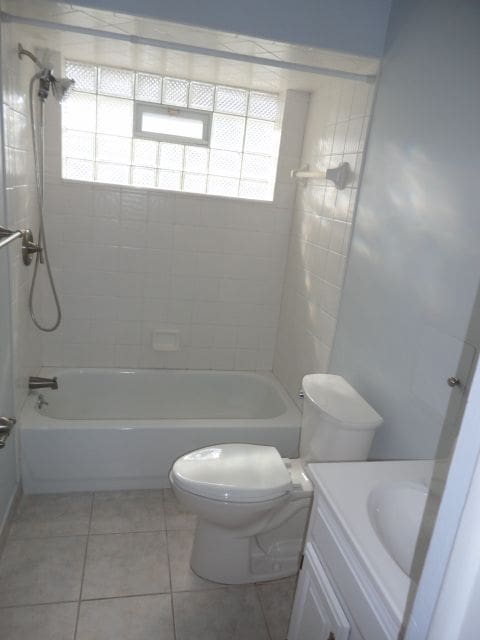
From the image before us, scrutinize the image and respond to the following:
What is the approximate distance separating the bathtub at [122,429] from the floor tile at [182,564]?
36 centimetres

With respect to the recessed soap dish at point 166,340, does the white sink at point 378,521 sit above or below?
above

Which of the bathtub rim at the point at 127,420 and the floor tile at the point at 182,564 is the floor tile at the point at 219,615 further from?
the bathtub rim at the point at 127,420

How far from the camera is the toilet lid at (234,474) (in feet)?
5.41

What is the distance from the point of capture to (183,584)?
1.87 meters

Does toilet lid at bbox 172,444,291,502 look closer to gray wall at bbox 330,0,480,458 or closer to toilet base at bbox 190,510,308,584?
toilet base at bbox 190,510,308,584

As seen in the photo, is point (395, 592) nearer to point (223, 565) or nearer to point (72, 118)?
point (223, 565)

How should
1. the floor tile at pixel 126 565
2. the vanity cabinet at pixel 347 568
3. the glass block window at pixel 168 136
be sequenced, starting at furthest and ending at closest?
the glass block window at pixel 168 136 < the floor tile at pixel 126 565 < the vanity cabinet at pixel 347 568

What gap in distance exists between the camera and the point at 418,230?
5.45 feet

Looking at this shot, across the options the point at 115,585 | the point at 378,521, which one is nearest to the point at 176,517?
the point at 115,585

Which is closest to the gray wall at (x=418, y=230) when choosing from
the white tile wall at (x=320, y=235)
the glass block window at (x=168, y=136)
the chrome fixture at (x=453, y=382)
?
the chrome fixture at (x=453, y=382)

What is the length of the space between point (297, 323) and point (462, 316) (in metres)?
1.38

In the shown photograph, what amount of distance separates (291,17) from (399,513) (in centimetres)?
184

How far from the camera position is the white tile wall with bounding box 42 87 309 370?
268 centimetres

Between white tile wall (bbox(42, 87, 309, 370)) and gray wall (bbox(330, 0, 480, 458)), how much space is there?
919 mm
